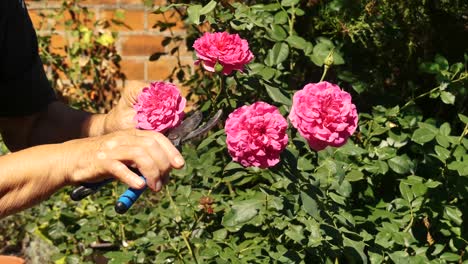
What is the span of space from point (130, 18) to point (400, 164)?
2.14 meters

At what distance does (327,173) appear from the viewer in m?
2.70

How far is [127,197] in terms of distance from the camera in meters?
1.65

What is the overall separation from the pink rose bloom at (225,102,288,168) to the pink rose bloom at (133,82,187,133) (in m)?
0.17

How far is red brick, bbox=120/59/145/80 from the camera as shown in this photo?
4.68 m

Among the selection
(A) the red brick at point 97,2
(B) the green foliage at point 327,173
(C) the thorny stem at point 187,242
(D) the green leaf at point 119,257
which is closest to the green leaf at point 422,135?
(B) the green foliage at point 327,173

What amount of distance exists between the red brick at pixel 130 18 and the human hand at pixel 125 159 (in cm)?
297

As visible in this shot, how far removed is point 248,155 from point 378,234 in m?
0.76

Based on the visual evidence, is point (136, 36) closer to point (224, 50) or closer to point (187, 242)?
point (187, 242)

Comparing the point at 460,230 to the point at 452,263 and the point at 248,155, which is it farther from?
the point at 248,155

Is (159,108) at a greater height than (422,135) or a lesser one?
greater

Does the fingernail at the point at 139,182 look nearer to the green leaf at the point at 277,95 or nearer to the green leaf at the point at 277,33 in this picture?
the green leaf at the point at 277,95

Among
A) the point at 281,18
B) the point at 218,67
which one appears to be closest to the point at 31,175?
the point at 218,67

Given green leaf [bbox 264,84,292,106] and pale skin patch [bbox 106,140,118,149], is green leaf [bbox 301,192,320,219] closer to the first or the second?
green leaf [bbox 264,84,292,106]

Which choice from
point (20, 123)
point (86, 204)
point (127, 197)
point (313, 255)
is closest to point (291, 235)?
point (313, 255)
